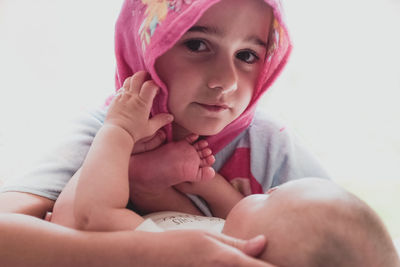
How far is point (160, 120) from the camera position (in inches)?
33.9

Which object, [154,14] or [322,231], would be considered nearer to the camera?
[322,231]

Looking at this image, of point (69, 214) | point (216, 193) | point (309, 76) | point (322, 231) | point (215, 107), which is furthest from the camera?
point (309, 76)

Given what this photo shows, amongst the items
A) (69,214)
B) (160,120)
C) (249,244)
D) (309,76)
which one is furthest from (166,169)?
(309,76)

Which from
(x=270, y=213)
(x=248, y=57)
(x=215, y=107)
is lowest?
(x=270, y=213)

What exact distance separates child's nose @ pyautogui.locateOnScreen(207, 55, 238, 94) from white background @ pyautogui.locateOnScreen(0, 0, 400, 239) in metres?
0.58

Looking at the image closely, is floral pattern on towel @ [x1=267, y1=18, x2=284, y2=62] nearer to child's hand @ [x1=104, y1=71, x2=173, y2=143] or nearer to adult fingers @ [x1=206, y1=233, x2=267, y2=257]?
child's hand @ [x1=104, y1=71, x2=173, y2=143]

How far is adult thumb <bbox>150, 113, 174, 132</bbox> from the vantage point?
85 cm

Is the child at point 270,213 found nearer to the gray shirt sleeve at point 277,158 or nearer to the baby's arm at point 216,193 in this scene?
the baby's arm at point 216,193

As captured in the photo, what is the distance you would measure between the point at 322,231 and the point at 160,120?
417mm

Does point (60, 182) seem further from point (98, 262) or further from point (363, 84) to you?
point (363, 84)

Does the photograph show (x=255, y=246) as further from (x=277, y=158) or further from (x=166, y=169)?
(x=277, y=158)

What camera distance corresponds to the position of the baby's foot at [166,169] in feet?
2.86

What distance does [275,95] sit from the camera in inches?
58.8

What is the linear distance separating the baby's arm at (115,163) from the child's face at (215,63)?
5 cm
